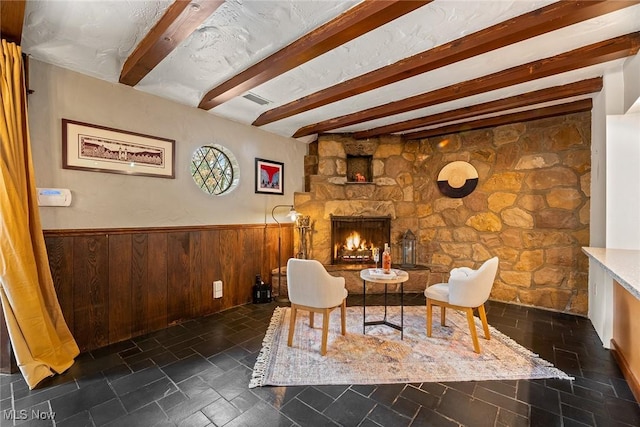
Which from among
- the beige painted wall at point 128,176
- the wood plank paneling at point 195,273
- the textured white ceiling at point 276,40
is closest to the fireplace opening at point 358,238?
the beige painted wall at point 128,176

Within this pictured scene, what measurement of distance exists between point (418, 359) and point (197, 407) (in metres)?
1.66

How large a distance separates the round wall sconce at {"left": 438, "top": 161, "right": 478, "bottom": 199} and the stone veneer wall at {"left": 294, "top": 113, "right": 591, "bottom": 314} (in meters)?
0.08

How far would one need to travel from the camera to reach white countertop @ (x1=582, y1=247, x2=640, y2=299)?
4.40 ft

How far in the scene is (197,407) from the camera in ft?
5.49

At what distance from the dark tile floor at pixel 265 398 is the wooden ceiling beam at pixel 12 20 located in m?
2.36

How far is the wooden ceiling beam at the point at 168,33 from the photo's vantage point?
4.94 feet

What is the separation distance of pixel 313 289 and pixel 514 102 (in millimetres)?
2854

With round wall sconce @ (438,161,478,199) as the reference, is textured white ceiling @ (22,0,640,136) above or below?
above

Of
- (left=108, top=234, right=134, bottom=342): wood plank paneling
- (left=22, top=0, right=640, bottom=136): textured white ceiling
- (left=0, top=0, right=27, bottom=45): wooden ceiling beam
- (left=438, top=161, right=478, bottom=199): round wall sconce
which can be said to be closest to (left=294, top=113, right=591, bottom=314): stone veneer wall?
(left=438, top=161, right=478, bottom=199): round wall sconce

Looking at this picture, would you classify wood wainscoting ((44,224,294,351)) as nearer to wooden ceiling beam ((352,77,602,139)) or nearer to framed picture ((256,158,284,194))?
framed picture ((256,158,284,194))

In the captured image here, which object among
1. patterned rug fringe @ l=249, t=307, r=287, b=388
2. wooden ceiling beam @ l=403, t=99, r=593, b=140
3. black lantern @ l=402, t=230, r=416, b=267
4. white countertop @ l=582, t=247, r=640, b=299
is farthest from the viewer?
black lantern @ l=402, t=230, r=416, b=267

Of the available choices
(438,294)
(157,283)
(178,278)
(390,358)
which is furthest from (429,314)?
(157,283)

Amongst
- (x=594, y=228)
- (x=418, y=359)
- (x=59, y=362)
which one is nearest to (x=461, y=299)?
(x=418, y=359)

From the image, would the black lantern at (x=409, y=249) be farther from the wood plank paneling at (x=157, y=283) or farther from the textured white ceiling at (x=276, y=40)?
the wood plank paneling at (x=157, y=283)
